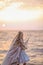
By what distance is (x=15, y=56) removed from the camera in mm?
1422

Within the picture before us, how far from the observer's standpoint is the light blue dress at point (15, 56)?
139cm

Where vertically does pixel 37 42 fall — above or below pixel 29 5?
below

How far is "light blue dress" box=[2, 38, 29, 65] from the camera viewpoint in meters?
1.39

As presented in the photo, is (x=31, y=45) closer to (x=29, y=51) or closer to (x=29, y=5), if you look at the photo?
(x=29, y=51)

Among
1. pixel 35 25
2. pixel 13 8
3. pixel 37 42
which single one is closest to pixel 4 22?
pixel 13 8

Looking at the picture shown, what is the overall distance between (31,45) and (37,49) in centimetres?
12

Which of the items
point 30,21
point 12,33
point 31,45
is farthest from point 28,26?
point 31,45

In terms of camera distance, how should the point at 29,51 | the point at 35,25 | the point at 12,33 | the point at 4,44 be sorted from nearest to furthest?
the point at 29,51, the point at 4,44, the point at 12,33, the point at 35,25

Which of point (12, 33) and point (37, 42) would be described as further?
A: point (12, 33)

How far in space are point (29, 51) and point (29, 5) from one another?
1080 millimetres

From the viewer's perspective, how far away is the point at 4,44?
267 centimetres

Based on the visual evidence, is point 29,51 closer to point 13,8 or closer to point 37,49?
point 37,49

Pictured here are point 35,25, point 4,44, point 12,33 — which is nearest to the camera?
point 4,44

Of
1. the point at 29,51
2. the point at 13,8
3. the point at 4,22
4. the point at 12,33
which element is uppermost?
the point at 13,8
